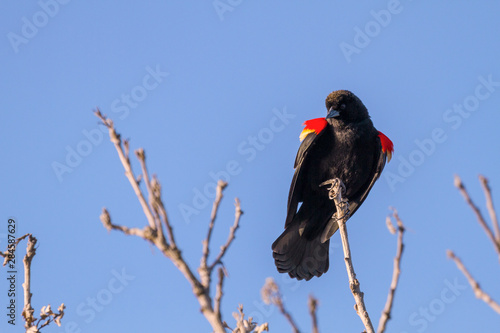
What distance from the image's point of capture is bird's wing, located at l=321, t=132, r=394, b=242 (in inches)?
230

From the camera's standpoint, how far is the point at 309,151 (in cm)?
575

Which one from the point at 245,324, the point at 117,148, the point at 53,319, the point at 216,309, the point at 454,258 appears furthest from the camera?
the point at 53,319

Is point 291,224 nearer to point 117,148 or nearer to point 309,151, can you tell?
point 309,151

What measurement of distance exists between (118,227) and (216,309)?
375 mm

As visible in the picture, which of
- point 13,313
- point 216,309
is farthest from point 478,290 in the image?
point 13,313

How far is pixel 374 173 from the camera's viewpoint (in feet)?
19.5

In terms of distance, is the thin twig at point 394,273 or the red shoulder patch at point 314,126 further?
the red shoulder patch at point 314,126

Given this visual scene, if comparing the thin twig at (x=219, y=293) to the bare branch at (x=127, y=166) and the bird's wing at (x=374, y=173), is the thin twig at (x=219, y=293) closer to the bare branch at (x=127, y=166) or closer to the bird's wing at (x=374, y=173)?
the bare branch at (x=127, y=166)

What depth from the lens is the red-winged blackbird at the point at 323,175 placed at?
570 centimetres

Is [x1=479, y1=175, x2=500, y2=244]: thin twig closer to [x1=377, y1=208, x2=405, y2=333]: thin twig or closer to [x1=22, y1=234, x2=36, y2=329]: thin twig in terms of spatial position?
[x1=377, y1=208, x2=405, y2=333]: thin twig

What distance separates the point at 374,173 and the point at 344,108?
2.49ft

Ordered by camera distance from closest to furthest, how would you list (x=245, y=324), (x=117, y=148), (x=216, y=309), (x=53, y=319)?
(x=216, y=309) → (x=117, y=148) → (x=245, y=324) → (x=53, y=319)

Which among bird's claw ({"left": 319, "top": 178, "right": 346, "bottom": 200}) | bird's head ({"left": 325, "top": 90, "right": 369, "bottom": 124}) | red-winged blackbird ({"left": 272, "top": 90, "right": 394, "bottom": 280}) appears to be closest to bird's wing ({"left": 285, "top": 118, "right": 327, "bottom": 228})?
red-winged blackbird ({"left": 272, "top": 90, "right": 394, "bottom": 280})

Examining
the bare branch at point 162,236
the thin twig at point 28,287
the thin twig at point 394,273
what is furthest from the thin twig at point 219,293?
the thin twig at point 28,287
